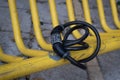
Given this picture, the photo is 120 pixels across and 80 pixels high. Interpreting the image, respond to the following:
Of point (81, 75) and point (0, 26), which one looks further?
point (0, 26)

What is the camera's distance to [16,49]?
2.21 m

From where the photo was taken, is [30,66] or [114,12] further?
[114,12]

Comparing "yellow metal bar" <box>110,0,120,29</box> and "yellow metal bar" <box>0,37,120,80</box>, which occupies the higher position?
"yellow metal bar" <box>110,0,120,29</box>

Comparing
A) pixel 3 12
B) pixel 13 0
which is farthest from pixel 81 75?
pixel 3 12

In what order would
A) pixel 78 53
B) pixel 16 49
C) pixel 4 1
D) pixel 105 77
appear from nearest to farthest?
1. pixel 78 53
2. pixel 105 77
3. pixel 16 49
4. pixel 4 1

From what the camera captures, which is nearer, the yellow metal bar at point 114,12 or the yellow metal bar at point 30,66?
the yellow metal bar at point 30,66

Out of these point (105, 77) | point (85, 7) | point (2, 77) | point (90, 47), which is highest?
point (85, 7)

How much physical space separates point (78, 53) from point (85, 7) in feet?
2.80

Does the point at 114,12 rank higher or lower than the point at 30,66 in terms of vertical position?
higher

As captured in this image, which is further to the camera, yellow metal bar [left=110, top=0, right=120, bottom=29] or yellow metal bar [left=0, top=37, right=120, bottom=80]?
yellow metal bar [left=110, top=0, right=120, bottom=29]

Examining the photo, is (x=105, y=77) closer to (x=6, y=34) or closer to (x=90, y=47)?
(x=90, y=47)

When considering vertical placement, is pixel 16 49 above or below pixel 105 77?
above

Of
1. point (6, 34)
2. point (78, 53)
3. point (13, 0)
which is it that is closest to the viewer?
point (78, 53)

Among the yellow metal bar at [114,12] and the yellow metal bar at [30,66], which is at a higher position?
the yellow metal bar at [114,12]
